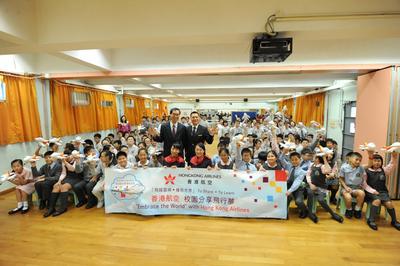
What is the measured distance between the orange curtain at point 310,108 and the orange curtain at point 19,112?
8710 millimetres

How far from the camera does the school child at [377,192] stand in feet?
10.0

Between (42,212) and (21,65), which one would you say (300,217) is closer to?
(42,212)

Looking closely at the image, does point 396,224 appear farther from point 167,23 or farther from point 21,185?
point 21,185

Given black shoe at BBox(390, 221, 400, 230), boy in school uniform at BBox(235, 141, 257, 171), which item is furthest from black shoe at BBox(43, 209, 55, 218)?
black shoe at BBox(390, 221, 400, 230)

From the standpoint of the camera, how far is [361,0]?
238cm

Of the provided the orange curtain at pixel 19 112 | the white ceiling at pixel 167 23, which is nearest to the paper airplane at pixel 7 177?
the orange curtain at pixel 19 112

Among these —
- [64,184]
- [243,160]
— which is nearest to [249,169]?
[243,160]

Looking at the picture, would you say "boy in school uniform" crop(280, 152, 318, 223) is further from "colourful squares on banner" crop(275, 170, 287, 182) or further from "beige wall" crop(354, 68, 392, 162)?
"beige wall" crop(354, 68, 392, 162)

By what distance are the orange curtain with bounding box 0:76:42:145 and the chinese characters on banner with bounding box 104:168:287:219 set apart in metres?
2.77

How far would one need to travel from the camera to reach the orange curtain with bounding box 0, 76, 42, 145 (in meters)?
4.38

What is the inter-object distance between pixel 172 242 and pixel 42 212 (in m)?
2.39

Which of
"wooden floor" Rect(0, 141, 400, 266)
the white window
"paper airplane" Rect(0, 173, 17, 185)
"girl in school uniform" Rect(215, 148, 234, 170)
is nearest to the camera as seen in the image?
"wooden floor" Rect(0, 141, 400, 266)

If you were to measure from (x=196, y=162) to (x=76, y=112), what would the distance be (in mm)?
4670

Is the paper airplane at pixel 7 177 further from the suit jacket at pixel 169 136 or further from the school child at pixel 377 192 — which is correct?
the school child at pixel 377 192
